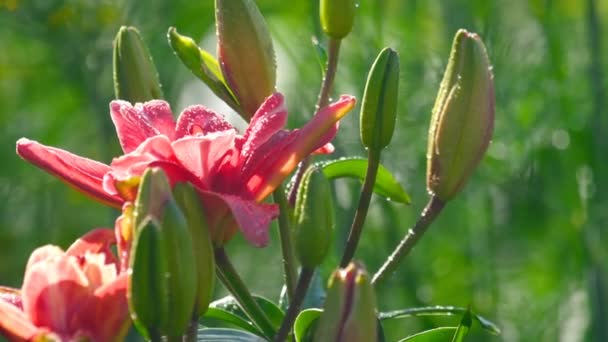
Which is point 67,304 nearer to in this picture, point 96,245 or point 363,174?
point 96,245

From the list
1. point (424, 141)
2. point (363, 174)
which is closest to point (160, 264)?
point (363, 174)

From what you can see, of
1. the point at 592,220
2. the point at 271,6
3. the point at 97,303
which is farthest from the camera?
the point at 271,6

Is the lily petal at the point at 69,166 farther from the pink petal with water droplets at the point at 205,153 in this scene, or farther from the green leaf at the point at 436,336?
the green leaf at the point at 436,336

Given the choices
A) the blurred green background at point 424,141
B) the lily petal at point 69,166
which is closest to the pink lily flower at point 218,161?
the lily petal at point 69,166

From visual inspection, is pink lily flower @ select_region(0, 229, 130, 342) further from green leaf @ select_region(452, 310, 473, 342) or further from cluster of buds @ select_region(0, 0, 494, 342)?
green leaf @ select_region(452, 310, 473, 342)

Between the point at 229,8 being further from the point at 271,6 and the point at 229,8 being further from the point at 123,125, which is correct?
the point at 271,6

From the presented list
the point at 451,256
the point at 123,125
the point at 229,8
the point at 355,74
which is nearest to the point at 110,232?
the point at 123,125
